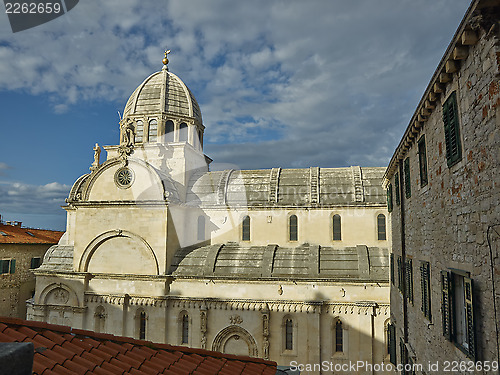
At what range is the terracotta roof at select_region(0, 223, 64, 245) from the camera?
31328 millimetres

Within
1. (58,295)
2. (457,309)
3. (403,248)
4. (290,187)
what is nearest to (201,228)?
(290,187)

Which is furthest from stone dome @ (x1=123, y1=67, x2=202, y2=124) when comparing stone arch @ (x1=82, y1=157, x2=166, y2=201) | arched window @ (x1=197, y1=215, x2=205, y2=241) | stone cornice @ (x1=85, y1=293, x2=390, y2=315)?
stone cornice @ (x1=85, y1=293, x2=390, y2=315)

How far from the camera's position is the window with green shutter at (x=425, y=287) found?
9.67 meters

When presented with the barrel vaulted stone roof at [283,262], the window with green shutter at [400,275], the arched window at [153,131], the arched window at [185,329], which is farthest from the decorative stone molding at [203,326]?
the arched window at [153,131]

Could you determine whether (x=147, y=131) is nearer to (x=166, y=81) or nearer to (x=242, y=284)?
(x=166, y=81)

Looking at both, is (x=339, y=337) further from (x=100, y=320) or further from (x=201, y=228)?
(x=100, y=320)

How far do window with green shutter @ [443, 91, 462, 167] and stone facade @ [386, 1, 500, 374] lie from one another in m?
0.04

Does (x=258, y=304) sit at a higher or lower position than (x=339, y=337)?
higher

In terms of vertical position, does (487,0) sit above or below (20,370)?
above

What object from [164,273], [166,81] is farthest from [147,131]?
[164,273]

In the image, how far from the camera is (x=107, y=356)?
668cm

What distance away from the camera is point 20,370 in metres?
3.53

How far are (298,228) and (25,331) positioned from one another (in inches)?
727

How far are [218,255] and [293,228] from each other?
204 inches
